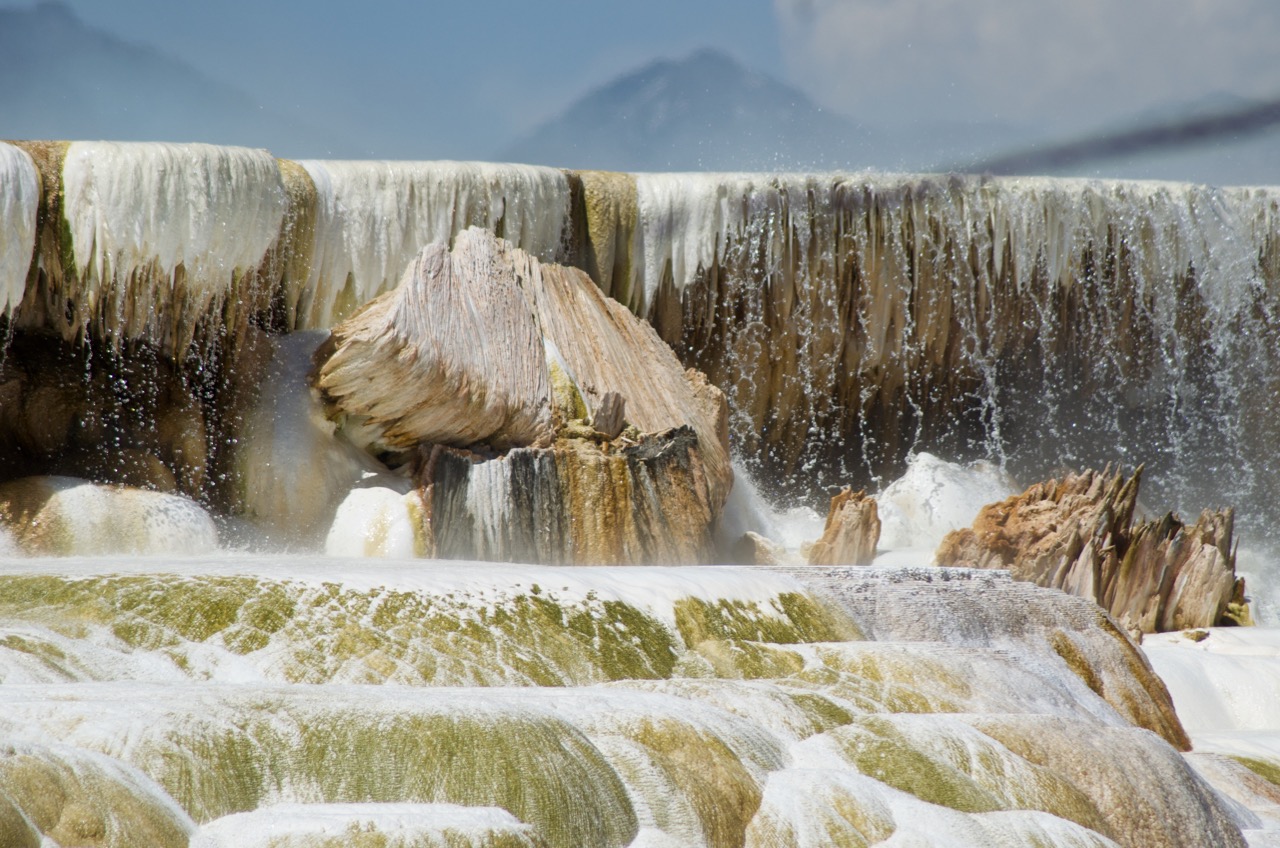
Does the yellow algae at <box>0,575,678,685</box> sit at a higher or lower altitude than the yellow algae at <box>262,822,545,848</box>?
higher

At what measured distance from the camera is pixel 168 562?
6.89 m

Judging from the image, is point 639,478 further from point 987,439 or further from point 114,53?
point 114,53

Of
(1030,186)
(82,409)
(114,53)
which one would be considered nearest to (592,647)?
(82,409)

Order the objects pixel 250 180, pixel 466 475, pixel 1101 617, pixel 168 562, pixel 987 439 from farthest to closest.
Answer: pixel 987 439
pixel 250 180
pixel 466 475
pixel 1101 617
pixel 168 562

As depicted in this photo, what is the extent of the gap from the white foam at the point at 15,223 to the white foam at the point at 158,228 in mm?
308

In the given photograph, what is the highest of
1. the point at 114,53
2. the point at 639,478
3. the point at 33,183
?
the point at 114,53

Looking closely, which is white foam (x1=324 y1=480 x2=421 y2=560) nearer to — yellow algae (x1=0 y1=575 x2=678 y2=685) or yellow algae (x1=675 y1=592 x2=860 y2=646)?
yellow algae (x1=675 y1=592 x2=860 y2=646)

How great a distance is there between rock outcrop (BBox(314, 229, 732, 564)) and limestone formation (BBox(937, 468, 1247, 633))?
2218 mm

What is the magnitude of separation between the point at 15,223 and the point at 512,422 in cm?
362

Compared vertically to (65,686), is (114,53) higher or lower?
higher

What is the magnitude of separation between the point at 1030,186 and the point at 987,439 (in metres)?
2.77

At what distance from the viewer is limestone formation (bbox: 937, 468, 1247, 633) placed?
10414 mm

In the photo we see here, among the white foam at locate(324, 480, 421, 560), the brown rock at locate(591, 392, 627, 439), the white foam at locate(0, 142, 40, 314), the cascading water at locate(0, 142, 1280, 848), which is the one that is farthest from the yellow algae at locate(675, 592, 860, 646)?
the white foam at locate(0, 142, 40, 314)

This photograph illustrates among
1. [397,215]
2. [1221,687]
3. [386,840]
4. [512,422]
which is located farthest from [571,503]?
[386,840]
